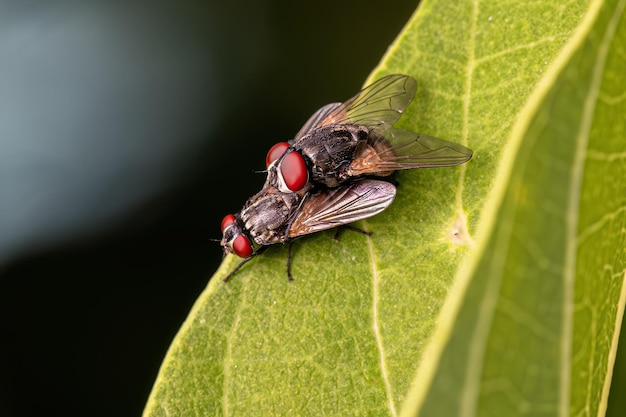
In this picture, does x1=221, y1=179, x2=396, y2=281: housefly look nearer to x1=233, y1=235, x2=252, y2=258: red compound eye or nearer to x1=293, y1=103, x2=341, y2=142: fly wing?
x1=233, y1=235, x2=252, y2=258: red compound eye

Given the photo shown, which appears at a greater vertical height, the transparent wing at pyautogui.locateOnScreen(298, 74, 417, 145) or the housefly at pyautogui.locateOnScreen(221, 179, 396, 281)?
the transparent wing at pyautogui.locateOnScreen(298, 74, 417, 145)

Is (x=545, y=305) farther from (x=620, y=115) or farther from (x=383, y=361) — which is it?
(x=383, y=361)

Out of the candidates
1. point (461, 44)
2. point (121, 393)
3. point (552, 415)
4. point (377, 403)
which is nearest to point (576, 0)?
point (461, 44)

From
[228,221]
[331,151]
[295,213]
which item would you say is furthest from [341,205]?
[228,221]

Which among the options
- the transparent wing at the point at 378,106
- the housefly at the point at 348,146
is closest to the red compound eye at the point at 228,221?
the housefly at the point at 348,146

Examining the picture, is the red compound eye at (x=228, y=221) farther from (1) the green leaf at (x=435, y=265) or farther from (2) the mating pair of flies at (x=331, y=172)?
(1) the green leaf at (x=435, y=265)

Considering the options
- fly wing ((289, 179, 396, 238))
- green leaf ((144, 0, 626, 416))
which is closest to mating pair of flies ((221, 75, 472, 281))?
fly wing ((289, 179, 396, 238))
